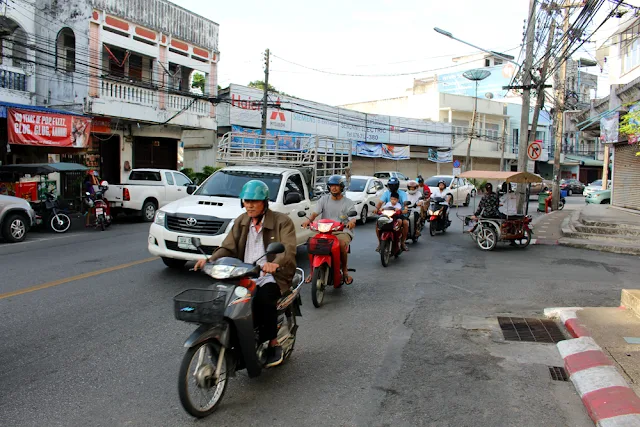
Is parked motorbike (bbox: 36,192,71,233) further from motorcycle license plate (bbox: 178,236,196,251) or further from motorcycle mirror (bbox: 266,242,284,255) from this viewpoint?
motorcycle mirror (bbox: 266,242,284,255)

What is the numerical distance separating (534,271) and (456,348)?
5.21 meters

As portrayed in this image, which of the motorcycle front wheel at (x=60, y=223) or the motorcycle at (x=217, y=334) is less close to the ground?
the motorcycle at (x=217, y=334)

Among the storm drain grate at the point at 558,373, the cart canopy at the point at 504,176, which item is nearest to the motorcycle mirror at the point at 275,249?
the storm drain grate at the point at 558,373

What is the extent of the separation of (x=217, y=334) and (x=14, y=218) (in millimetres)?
10908

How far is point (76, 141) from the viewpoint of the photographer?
18.4 m

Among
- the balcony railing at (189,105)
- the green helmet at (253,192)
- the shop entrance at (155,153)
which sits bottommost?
the green helmet at (253,192)

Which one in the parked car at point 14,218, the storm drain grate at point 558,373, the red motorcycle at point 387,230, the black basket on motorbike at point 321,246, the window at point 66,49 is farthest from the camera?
the window at point 66,49

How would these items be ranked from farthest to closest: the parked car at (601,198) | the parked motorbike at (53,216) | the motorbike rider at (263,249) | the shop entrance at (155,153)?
the parked car at (601,198)
the shop entrance at (155,153)
the parked motorbike at (53,216)
the motorbike rider at (263,249)

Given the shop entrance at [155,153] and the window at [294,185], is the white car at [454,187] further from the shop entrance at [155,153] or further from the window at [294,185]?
the window at [294,185]

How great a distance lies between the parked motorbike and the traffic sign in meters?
13.7

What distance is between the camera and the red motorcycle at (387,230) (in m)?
9.58

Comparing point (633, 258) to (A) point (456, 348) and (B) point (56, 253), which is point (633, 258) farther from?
(B) point (56, 253)

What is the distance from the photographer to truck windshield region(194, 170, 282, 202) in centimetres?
888

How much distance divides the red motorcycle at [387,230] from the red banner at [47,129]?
12.4 metres
